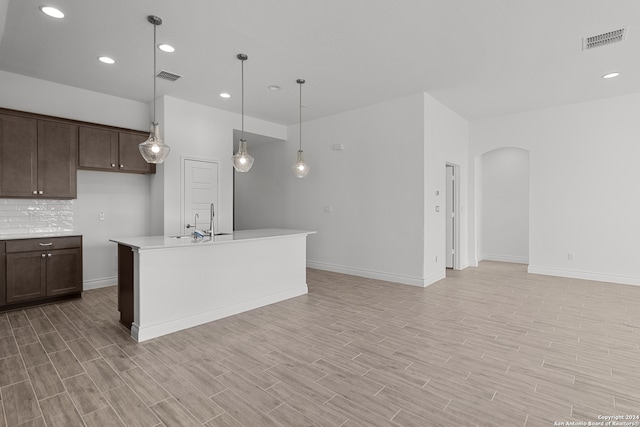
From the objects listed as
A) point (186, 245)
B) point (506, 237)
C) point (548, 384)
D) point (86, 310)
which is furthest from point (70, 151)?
point (506, 237)

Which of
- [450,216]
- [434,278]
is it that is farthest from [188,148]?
[450,216]

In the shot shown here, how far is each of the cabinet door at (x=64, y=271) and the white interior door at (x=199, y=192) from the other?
1574 mm

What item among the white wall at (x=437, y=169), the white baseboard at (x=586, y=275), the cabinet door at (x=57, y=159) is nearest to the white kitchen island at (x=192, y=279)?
the cabinet door at (x=57, y=159)

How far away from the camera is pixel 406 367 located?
106 inches

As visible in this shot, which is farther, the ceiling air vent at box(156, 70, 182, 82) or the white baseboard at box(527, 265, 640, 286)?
the white baseboard at box(527, 265, 640, 286)

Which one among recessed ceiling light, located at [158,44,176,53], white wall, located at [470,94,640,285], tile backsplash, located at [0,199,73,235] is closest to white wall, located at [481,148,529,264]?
white wall, located at [470,94,640,285]

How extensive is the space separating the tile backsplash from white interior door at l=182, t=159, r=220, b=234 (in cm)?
167

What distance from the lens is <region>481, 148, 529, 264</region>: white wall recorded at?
758 centimetres

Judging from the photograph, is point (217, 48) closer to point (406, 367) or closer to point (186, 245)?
point (186, 245)

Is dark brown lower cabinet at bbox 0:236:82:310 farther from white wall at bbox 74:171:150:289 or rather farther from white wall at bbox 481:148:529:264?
white wall at bbox 481:148:529:264

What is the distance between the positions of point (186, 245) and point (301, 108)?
3.67 meters

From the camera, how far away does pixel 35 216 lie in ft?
15.3

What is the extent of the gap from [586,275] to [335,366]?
5619mm

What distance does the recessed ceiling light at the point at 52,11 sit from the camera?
116 inches
